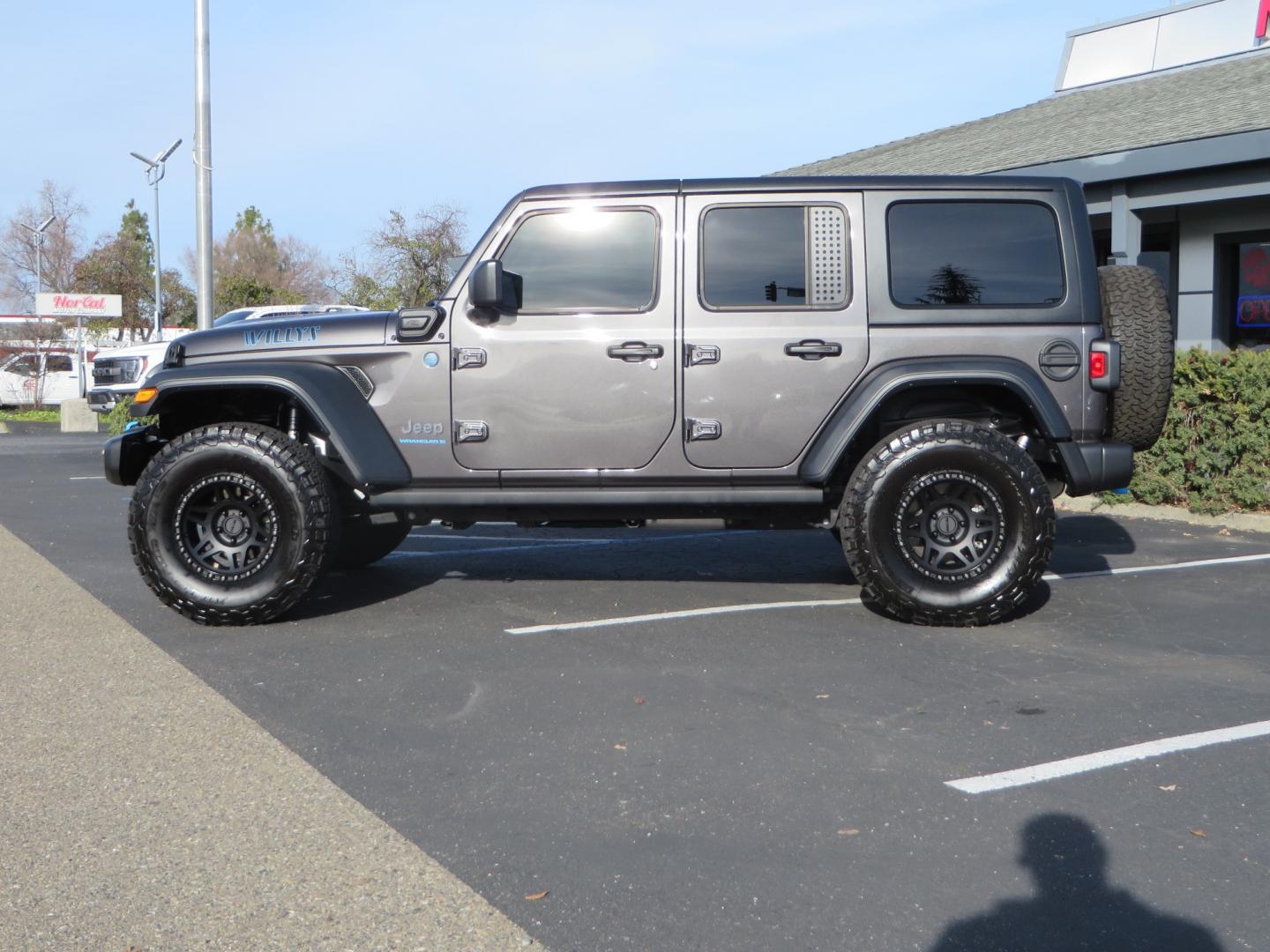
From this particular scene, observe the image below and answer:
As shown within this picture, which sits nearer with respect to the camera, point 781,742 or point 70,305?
point 781,742

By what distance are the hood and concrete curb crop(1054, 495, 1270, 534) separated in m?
5.30

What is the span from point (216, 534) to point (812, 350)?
3.13m

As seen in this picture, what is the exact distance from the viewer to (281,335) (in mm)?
6637

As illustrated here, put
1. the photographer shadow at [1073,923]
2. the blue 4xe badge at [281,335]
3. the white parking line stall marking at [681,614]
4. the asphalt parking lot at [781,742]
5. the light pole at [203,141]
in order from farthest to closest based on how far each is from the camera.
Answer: the light pole at [203,141] → the blue 4xe badge at [281,335] → the white parking line stall marking at [681,614] → the asphalt parking lot at [781,742] → the photographer shadow at [1073,923]

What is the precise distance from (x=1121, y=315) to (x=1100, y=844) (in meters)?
3.64

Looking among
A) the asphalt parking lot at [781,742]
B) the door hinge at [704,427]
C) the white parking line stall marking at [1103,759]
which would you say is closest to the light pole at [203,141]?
the asphalt parking lot at [781,742]

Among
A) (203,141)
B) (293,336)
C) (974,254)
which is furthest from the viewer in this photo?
(203,141)

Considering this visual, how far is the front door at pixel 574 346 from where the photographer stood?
6.36 meters

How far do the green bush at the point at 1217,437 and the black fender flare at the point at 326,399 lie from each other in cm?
605

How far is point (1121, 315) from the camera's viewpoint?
6418 millimetres

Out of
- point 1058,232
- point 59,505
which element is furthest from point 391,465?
point 59,505

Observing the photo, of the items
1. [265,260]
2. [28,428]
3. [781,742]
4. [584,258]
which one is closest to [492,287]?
[584,258]

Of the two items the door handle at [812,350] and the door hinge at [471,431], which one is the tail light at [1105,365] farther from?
the door hinge at [471,431]

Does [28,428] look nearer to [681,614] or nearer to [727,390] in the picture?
[681,614]
